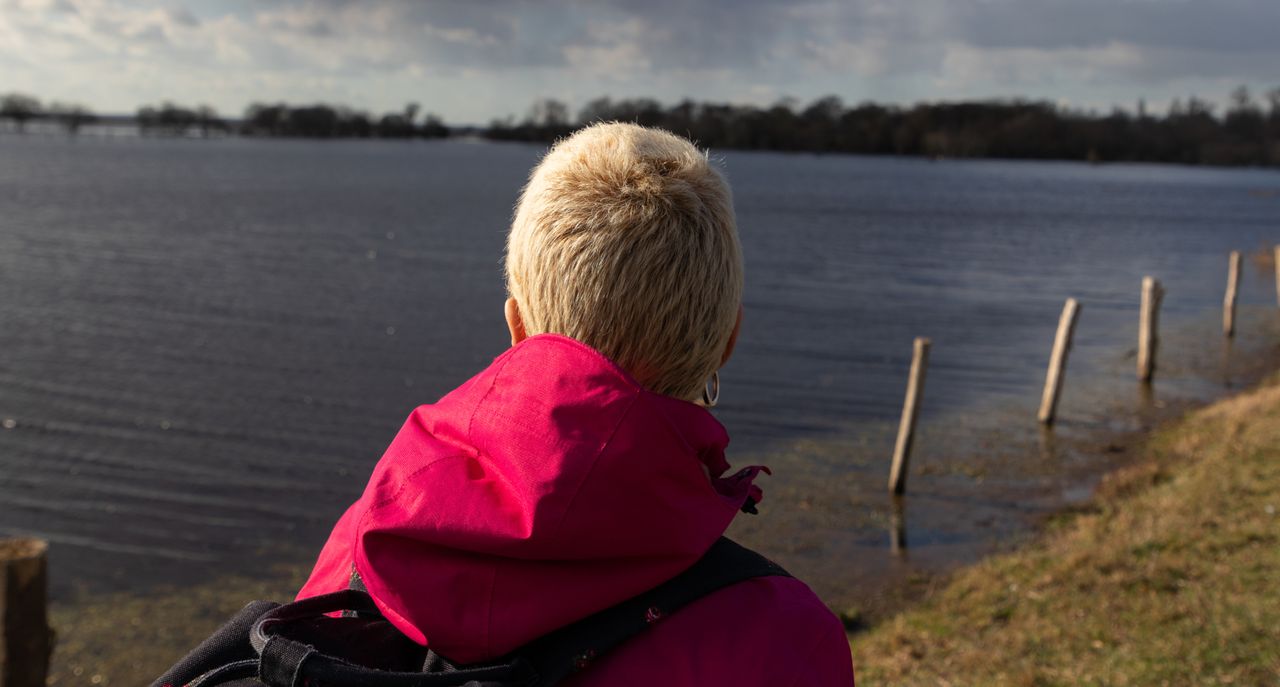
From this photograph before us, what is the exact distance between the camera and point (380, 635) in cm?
159

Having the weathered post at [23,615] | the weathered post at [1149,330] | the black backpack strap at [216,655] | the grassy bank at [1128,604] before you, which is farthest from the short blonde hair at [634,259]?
the weathered post at [1149,330]

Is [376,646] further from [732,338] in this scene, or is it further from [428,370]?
[428,370]

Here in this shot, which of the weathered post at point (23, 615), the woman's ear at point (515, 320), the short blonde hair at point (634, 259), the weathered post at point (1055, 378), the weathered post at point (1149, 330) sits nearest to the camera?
the short blonde hair at point (634, 259)

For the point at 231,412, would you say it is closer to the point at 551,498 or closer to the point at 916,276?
the point at 551,498

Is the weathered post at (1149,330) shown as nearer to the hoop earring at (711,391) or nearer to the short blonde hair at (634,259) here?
the hoop earring at (711,391)

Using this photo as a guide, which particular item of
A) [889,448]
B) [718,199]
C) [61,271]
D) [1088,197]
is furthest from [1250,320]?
[1088,197]

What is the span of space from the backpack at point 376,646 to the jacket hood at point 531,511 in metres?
0.04

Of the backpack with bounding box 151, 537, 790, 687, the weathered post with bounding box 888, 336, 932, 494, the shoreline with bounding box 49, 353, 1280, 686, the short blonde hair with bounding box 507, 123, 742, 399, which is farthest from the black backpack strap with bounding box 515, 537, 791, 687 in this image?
the weathered post with bounding box 888, 336, 932, 494

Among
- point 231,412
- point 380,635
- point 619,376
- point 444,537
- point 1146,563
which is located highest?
point 619,376

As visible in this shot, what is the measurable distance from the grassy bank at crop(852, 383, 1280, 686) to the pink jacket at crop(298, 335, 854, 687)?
16.4 ft

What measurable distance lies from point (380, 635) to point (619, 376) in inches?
22.6

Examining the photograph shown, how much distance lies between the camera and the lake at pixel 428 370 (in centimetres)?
1273

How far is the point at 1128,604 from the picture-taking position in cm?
692

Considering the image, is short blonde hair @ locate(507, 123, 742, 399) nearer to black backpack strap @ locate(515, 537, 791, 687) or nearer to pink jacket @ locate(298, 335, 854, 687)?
pink jacket @ locate(298, 335, 854, 687)
